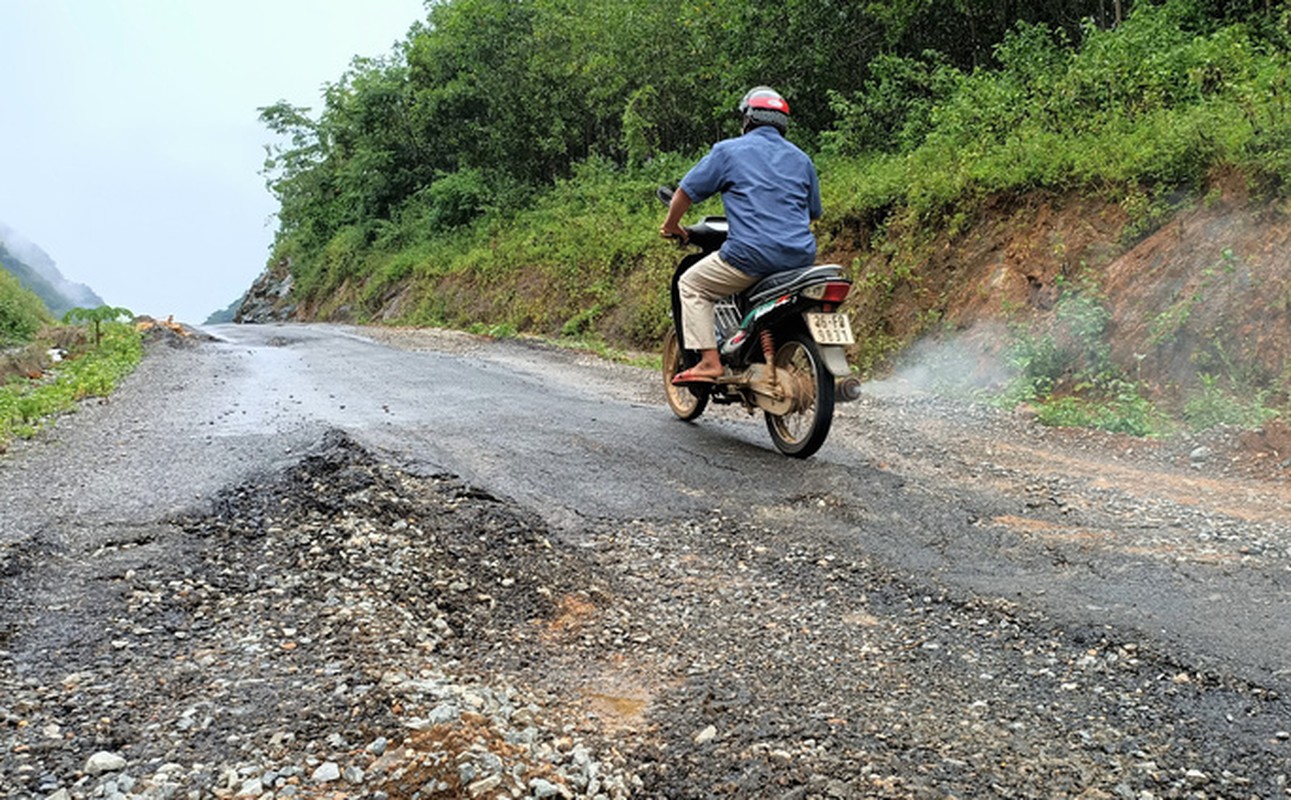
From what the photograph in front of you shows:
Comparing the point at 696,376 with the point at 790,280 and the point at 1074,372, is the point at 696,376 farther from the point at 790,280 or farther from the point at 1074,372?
the point at 1074,372

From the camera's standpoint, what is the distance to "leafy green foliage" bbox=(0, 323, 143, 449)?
21.7ft

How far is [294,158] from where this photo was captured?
36.5 meters

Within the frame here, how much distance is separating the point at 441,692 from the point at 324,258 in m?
36.9

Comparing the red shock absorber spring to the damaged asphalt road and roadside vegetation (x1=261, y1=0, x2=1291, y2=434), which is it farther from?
roadside vegetation (x1=261, y1=0, x2=1291, y2=434)

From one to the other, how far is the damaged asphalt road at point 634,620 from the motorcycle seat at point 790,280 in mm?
983

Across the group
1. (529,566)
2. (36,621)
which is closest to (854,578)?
(529,566)

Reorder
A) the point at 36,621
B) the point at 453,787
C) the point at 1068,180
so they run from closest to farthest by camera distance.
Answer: the point at 453,787, the point at 36,621, the point at 1068,180

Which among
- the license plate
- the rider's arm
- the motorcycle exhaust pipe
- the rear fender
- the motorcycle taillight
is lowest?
the motorcycle exhaust pipe

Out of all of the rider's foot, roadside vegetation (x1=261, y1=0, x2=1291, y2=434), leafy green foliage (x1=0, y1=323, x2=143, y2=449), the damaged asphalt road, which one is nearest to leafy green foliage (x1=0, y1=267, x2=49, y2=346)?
leafy green foliage (x1=0, y1=323, x2=143, y2=449)

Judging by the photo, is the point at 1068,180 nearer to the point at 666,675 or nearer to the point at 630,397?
the point at 630,397

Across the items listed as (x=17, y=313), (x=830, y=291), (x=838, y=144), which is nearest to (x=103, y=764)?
(x=830, y=291)

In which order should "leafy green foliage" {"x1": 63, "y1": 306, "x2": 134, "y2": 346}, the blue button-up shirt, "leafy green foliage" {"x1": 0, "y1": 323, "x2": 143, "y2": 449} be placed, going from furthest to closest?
"leafy green foliage" {"x1": 63, "y1": 306, "x2": 134, "y2": 346}
"leafy green foliage" {"x1": 0, "y1": 323, "x2": 143, "y2": 449}
the blue button-up shirt

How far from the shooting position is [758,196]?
546 cm

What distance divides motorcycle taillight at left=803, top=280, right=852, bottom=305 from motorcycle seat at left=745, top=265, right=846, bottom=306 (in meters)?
0.03
